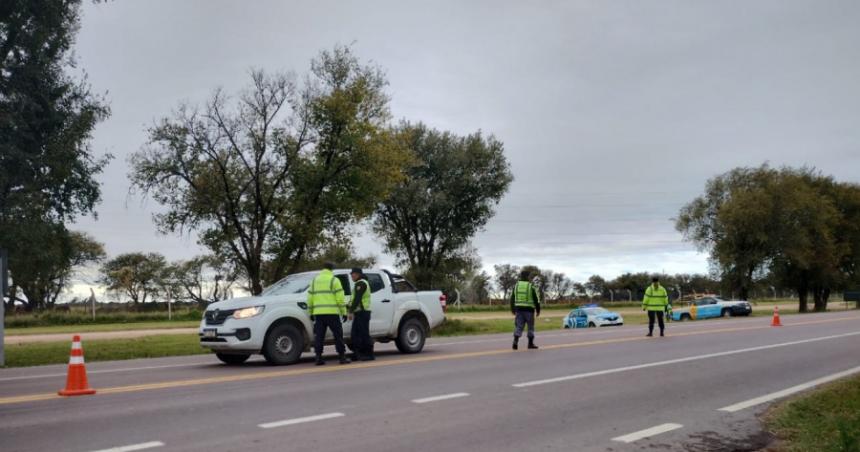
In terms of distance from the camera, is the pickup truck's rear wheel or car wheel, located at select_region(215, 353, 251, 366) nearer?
car wheel, located at select_region(215, 353, 251, 366)

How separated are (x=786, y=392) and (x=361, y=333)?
7462mm

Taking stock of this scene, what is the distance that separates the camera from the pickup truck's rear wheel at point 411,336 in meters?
16.4

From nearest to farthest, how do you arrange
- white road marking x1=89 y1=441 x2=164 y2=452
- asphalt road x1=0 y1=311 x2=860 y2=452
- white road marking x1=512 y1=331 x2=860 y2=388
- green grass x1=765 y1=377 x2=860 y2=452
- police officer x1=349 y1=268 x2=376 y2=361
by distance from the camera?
1. white road marking x1=89 y1=441 x2=164 y2=452
2. green grass x1=765 y1=377 x2=860 y2=452
3. asphalt road x1=0 y1=311 x2=860 y2=452
4. white road marking x1=512 y1=331 x2=860 y2=388
5. police officer x1=349 y1=268 x2=376 y2=361

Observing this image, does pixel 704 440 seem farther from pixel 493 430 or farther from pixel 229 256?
pixel 229 256

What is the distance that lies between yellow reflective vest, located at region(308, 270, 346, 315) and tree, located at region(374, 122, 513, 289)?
36.6 meters

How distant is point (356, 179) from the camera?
2783cm

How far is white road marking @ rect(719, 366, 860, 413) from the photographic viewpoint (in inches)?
364

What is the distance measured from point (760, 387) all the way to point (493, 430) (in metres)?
5.29

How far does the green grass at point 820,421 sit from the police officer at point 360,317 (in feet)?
25.0

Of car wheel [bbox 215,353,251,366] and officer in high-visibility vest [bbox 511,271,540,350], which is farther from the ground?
officer in high-visibility vest [bbox 511,271,540,350]

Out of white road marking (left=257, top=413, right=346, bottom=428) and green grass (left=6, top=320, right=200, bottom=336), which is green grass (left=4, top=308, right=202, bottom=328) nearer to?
green grass (left=6, top=320, right=200, bottom=336)

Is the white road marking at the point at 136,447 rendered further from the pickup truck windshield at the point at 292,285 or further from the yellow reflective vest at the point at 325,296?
the pickup truck windshield at the point at 292,285

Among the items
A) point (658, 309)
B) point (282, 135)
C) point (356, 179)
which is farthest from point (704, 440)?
point (282, 135)

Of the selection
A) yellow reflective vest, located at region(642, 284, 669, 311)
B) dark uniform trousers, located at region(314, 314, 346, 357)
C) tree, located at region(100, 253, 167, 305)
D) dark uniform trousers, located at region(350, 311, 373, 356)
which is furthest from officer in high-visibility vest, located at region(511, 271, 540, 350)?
tree, located at region(100, 253, 167, 305)
